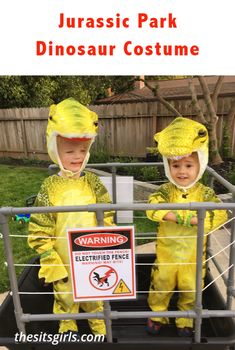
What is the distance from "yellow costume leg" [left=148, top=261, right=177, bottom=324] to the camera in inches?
77.6

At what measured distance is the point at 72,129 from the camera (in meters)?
1.81

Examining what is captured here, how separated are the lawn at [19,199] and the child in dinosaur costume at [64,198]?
28 cm

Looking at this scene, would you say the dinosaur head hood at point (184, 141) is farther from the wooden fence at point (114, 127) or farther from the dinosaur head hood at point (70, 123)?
the wooden fence at point (114, 127)

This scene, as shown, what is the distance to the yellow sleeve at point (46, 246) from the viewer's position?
184cm

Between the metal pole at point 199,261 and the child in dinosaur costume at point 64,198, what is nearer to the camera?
the metal pole at point 199,261

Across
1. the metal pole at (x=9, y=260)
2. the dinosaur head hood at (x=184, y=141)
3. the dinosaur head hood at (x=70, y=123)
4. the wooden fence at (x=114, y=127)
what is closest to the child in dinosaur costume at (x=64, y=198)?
the dinosaur head hood at (x=70, y=123)
